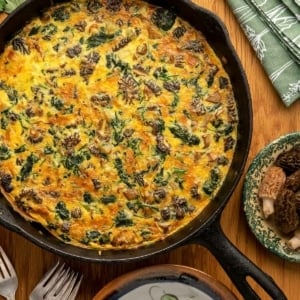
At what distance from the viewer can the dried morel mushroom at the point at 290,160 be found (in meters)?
2.53

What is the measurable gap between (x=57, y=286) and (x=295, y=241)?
809mm

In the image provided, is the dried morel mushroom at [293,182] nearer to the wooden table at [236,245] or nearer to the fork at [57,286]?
the wooden table at [236,245]

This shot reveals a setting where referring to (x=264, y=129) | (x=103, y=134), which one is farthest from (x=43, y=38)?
(x=264, y=129)

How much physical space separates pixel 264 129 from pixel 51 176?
2.48ft

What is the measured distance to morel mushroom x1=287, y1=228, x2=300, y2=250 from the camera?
255 cm

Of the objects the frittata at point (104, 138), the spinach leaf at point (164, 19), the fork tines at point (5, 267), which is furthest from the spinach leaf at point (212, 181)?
the fork tines at point (5, 267)

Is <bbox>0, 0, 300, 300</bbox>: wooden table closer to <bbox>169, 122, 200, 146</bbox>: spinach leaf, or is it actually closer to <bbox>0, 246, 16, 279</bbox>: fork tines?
<bbox>0, 246, 16, 279</bbox>: fork tines

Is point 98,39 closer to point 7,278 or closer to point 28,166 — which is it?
point 28,166

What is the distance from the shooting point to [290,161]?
2531mm

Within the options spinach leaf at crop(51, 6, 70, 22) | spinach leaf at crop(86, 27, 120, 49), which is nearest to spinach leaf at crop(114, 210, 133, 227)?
spinach leaf at crop(86, 27, 120, 49)

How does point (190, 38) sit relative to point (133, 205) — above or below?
above

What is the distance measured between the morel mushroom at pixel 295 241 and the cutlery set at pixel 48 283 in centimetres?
72

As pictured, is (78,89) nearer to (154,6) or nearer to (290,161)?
(154,6)

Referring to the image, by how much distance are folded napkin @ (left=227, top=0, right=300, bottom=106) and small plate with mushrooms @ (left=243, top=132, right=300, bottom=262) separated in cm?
18
